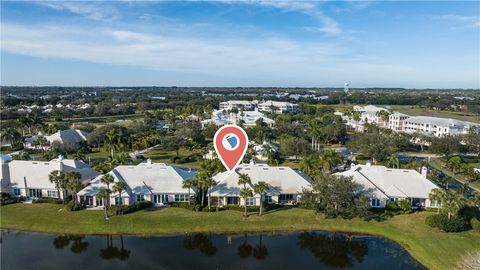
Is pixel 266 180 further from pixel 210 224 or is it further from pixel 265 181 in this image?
pixel 210 224

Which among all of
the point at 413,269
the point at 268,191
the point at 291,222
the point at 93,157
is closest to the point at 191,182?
the point at 268,191

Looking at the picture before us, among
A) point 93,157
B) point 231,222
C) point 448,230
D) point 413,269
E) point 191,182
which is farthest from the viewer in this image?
point 93,157

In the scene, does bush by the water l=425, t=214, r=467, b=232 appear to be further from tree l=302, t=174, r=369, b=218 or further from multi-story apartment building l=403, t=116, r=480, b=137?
multi-story apartment building l=403, t=116, r=480, b=137

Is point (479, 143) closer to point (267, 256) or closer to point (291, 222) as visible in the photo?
point (291, 222)

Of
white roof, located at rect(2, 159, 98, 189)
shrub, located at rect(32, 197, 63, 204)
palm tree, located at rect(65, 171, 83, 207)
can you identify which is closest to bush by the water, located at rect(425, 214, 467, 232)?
palm tree, located at rect(65, 171, 83, 207)

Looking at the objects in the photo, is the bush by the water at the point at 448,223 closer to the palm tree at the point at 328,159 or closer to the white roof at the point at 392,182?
the white roof at the point at 392,182

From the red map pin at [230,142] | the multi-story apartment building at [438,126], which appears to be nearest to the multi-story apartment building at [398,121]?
the multi-story apartment building at [438,126]

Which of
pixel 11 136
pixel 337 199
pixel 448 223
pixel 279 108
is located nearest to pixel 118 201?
pixel 337 199
